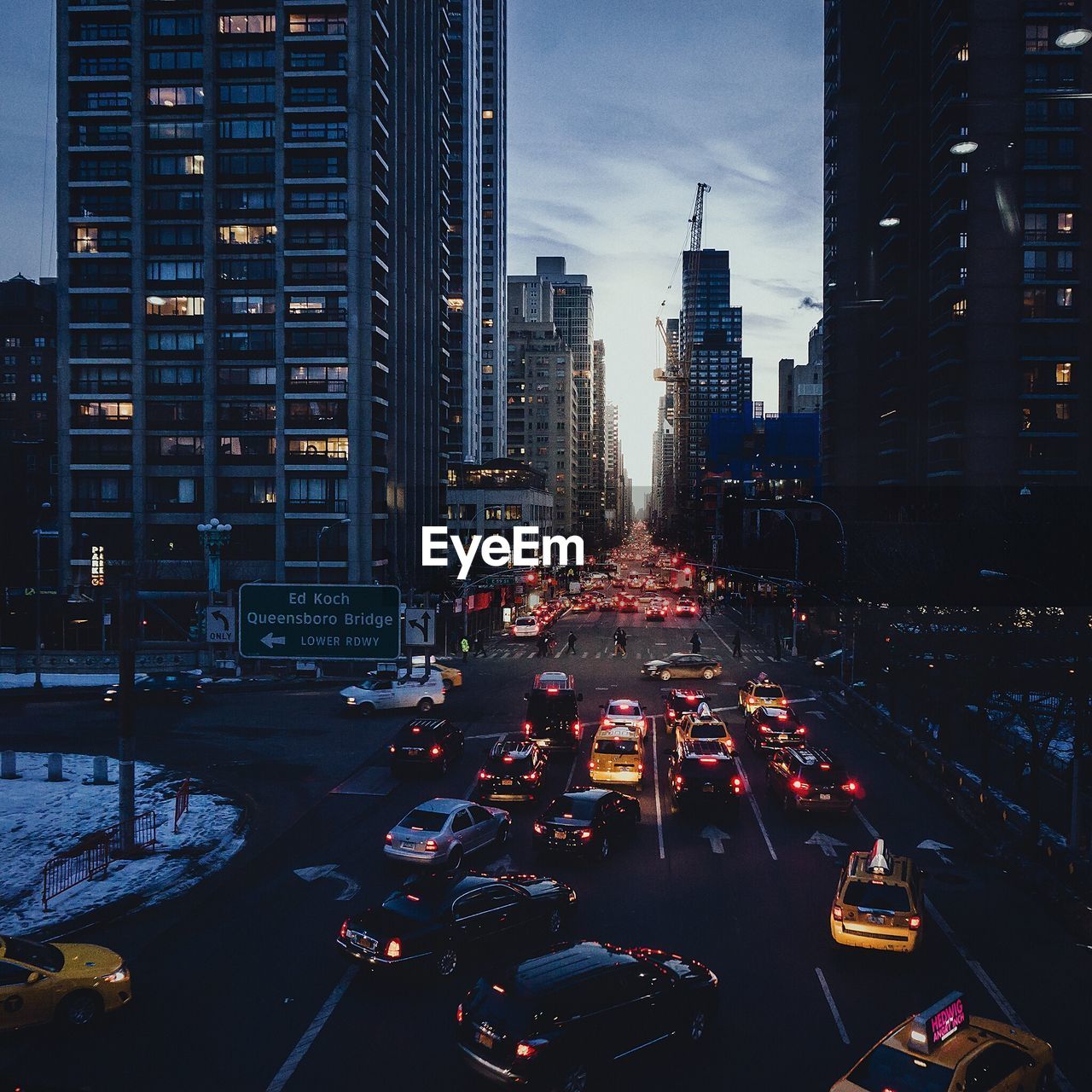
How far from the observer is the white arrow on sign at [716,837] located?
72.8ft

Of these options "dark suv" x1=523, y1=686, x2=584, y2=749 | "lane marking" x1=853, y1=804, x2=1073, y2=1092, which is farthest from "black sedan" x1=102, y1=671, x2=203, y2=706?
"lane marking" x1=853, y1=804, x2=1073, y2=1092

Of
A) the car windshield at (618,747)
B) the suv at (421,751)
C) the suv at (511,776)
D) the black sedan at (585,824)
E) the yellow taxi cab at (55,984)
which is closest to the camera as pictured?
the yellow taxi cab at (55,984)

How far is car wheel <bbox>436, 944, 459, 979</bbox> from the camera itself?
1487 centimetres

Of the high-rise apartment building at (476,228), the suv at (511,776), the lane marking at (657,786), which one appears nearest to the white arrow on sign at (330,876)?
the suv at (511,776)

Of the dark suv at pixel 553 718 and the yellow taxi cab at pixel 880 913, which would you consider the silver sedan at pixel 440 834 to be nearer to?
the yellow taxi cab at pixel 880 913

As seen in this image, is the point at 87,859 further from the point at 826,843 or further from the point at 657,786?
the point at 826,843

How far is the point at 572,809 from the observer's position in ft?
70.4

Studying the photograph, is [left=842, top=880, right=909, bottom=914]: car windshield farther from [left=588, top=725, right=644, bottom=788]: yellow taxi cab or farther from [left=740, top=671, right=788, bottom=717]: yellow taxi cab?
[left=740, top=671, right=788, bottom=717]: yellow taxi cab

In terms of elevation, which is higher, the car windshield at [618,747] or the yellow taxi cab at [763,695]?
the car windshield at [618,747]

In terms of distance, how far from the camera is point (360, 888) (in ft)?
63.7

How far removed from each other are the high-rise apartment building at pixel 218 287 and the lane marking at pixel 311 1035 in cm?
5044

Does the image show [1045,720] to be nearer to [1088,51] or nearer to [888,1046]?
[888,1046]

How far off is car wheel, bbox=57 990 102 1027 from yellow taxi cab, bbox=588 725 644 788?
16.4 meters

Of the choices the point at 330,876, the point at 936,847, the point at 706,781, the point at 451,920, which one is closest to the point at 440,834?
the point at 330,876
